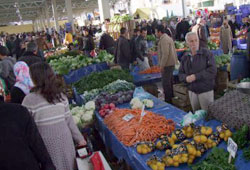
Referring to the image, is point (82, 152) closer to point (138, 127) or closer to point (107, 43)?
point (138, 127)

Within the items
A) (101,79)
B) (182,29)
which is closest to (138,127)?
(101,79)

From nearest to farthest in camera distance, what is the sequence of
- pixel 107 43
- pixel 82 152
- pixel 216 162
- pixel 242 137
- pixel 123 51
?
pixel 216 162, pixel 242 137, pixel 82 152, pixel 123 51, pixel 107 43

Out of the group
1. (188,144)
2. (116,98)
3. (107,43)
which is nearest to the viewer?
(188,144)

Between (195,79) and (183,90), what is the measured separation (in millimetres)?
2213

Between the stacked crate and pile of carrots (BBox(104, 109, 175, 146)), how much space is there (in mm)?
2276

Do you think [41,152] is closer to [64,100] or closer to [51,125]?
[51,125]

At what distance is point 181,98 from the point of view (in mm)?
5895

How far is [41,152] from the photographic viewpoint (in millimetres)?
2057

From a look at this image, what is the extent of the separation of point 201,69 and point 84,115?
2.10 meters

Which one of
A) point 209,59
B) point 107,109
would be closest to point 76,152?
point 107,109

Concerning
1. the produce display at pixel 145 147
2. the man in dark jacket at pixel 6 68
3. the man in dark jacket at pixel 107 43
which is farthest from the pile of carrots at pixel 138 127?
the man in dark jacket at pixel 107 43

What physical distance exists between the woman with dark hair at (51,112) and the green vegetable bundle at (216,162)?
49.7 inches

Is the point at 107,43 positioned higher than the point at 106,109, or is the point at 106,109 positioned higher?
the point at 107,43

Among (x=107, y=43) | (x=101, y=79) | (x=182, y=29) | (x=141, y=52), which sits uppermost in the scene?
(x=182, y=29)
